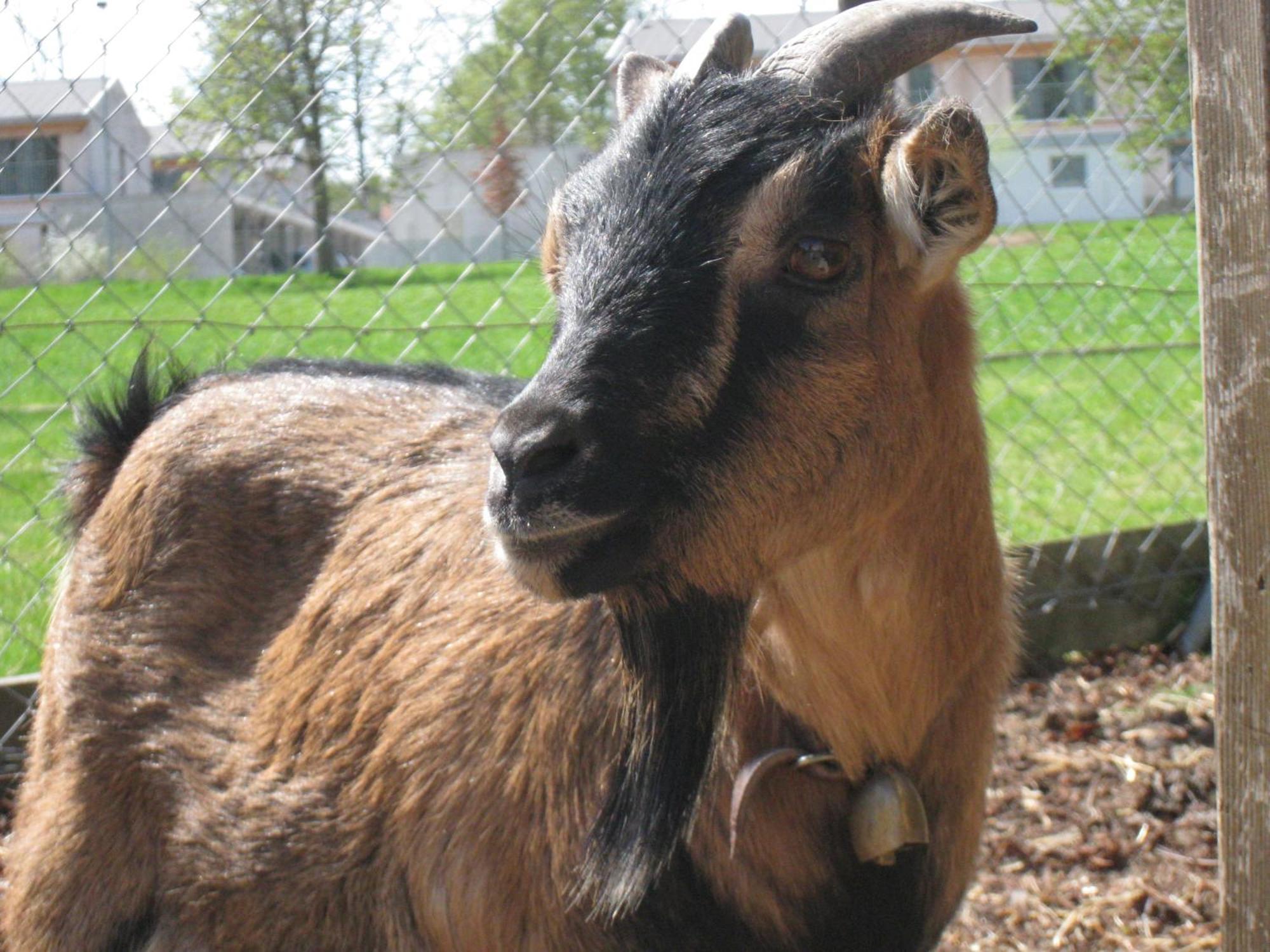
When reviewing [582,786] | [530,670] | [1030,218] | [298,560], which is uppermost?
[298,560]

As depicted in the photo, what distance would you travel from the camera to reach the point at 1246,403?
2.26m

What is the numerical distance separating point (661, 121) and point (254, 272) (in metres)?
3.01

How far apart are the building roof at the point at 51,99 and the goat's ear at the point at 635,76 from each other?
6.41ft

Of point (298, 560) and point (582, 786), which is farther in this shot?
point (298, 560)

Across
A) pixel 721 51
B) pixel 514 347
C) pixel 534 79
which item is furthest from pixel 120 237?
pixel 721 51

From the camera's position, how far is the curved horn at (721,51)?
283 centimetres

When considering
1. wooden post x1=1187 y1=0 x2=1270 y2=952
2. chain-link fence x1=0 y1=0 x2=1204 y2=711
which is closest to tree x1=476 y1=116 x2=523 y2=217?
chain-link fence x1=0 y1=0 x2=1204 y2=711

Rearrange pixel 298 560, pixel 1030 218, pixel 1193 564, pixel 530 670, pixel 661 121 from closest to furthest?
pixel 661 121
pixel 530 670
pixel 298 560
pixel 1193 564
pixel 1030 218

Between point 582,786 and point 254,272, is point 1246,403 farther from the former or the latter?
point 254,272

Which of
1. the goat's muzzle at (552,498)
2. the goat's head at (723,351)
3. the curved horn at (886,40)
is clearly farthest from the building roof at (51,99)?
the goat's muzzle at (552,498)

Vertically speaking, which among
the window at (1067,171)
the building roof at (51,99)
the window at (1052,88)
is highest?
the building roof at (51,99)

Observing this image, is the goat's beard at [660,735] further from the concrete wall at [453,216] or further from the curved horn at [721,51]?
the concrete wall at [453,216]

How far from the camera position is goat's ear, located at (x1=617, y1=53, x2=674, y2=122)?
319 cm

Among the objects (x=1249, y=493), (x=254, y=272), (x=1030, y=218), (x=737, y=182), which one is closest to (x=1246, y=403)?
(x=1249, y=493)
